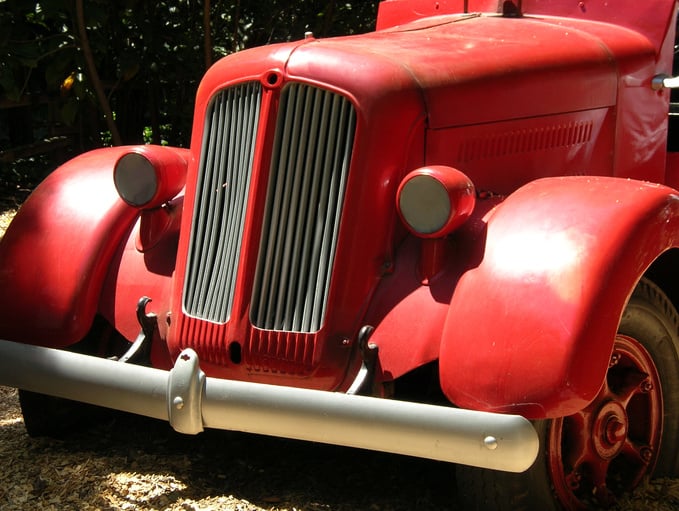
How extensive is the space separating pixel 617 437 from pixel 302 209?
124 cm

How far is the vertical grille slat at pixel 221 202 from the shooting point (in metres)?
3.15

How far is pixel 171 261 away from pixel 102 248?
0.26 meters

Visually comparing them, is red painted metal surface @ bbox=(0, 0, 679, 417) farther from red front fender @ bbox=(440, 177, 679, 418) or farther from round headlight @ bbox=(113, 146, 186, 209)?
round headlight @ bbox=(113, 146, 186, 209)

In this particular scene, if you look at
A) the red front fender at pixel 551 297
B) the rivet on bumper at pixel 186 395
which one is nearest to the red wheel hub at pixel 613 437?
the red front fender at pixel 551 297

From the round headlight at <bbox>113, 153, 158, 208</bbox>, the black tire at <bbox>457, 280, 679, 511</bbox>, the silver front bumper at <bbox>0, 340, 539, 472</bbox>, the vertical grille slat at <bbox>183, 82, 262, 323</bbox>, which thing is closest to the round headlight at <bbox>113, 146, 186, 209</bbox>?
the round headlight at <bbox>113, 153, 158, 208</bbox>

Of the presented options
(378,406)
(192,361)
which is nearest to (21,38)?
A: (192,361)

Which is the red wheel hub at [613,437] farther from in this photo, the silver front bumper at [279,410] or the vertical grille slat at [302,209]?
the vertical grille slat at [302,209]

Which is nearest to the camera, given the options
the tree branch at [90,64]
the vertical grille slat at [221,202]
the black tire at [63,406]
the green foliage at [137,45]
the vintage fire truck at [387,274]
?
the vintage fire truck at [387,274]

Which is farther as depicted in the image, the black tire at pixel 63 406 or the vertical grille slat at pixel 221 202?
the black tire at pixel 63 406

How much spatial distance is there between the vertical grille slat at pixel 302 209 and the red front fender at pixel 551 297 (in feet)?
1.52

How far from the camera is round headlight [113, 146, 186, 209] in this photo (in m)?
3.45

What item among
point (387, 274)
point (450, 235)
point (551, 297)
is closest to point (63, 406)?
point (387, 274)

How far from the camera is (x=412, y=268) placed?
121 inches

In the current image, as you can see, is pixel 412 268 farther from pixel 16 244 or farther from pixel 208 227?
pixel 16 244
